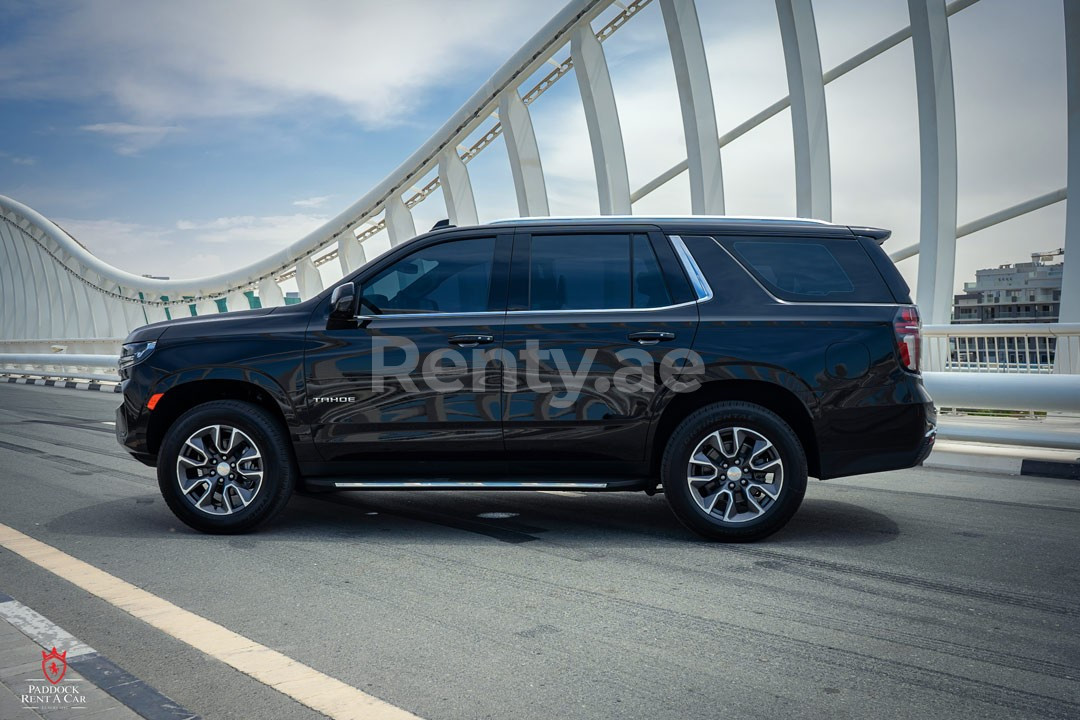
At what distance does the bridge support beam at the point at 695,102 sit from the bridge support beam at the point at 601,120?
1.66 metres

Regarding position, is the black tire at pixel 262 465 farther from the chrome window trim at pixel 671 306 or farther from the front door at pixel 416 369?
the chrome window trim at pixel 671 306

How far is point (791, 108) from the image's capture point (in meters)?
15.7

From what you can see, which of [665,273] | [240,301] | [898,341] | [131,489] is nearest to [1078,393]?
[898,341]

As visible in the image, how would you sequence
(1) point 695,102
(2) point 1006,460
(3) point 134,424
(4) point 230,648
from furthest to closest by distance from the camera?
(1) point 695,102 → (2) point 1006,460 → (3) point 134,424 → (4) point 230,648

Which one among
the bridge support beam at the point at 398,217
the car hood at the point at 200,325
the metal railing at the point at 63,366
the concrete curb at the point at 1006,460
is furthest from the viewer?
the bridge support beam at the point at 398,217

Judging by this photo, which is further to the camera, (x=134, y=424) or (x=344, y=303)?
(x=134, y=424)

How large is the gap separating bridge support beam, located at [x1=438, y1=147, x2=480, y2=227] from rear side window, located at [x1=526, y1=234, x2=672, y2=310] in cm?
1834

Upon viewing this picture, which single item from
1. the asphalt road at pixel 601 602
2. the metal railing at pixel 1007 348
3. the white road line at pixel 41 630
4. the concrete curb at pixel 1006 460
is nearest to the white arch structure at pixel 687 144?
the metal railing at pixel 1007 348

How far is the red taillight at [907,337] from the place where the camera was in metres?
5.58

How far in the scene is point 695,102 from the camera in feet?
56.4

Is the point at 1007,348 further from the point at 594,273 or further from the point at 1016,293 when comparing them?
the point at 594,273

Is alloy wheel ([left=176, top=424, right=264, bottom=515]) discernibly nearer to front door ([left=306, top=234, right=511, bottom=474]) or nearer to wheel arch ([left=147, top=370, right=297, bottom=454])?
wheel arch ([left=147, top=370, right=297, bottom=454])

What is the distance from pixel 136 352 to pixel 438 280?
75.1 inches

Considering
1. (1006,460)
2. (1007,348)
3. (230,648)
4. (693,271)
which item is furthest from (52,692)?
(1007,348)
